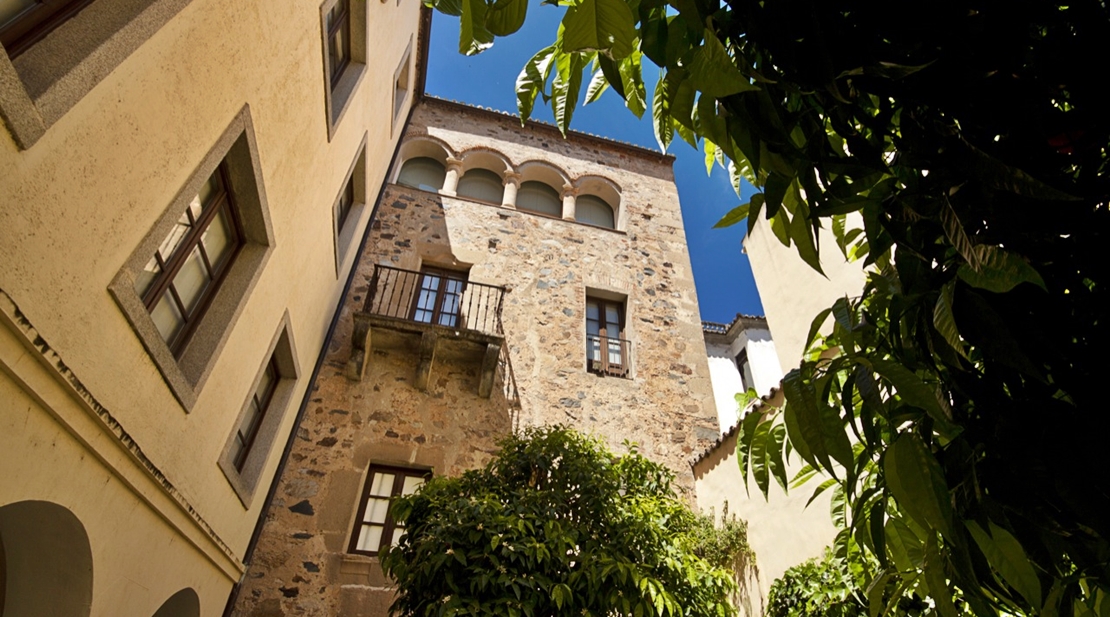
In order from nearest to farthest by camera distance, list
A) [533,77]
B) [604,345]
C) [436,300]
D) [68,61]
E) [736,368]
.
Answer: [533,77] < [68,61] < [436,300] < [604,345] < [736,368]

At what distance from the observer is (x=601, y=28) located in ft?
2.15

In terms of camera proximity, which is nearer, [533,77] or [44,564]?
[533,77]

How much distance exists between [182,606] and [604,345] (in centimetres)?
564

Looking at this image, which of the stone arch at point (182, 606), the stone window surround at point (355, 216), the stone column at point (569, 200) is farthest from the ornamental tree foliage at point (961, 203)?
the stone column at point (569, 200)

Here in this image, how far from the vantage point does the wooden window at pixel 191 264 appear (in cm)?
273

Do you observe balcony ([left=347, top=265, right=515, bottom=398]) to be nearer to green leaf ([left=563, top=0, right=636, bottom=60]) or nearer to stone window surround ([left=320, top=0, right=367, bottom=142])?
stone window surround ([left=320, top=0, right=367, bottom=142])

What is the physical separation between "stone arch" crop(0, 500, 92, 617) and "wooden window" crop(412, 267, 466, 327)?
4829 millimetres

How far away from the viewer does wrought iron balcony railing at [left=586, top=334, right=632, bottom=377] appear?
773cm

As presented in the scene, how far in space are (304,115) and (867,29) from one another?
4099mm

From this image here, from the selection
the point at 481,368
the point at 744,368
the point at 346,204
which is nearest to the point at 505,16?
the point at 481,368

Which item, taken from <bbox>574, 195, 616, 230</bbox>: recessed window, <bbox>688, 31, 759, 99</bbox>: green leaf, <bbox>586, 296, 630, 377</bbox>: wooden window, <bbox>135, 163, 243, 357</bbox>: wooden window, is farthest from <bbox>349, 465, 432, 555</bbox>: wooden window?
<bbox>574, 195, 616, 230</bbox>: recessed window

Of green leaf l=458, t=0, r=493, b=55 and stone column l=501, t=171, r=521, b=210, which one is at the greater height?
stone column l=501, t=171, r=521, b=210

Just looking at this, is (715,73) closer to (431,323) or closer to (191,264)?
(191,264)

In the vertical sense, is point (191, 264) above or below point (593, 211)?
below
